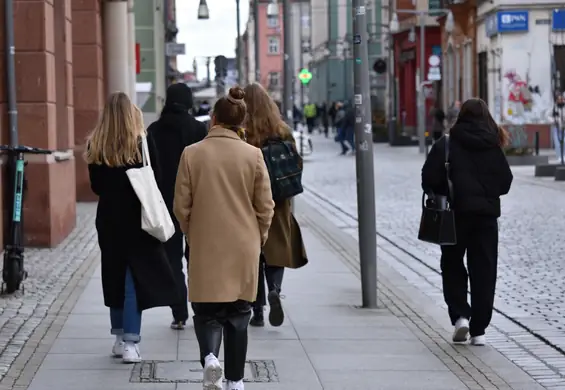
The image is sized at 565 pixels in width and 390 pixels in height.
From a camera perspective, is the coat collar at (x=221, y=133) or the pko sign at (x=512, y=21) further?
the pko sign at (x=512, y=21)

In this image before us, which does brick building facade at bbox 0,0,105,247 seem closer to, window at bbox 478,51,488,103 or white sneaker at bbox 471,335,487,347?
white sneaker at bbox 471,335,487,347

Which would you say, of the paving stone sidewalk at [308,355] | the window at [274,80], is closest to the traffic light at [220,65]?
the paving stone sidewalk at [308,355]

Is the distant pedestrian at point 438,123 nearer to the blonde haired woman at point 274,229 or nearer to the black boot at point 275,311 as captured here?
the blonde haired woman at point 274,229

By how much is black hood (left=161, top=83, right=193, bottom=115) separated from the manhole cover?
2070 millimetres

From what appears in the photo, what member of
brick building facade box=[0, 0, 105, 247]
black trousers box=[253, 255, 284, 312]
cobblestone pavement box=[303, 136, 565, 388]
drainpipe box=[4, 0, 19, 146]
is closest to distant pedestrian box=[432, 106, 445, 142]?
cobblestone pavement box=[303, 136, 565, 388]

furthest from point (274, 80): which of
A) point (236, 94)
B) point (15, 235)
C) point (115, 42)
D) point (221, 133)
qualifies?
point (221, 133)

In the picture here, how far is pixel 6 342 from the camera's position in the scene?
920 centimetres

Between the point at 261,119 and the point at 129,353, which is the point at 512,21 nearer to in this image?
the point at 261,119

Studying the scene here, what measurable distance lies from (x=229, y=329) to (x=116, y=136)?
5.82 ft

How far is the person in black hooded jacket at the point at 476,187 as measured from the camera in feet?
29.4

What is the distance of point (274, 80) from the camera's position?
14025 cm

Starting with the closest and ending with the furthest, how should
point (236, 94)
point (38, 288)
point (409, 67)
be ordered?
point (236, 94) → point (38, 288) → point (409, 67)

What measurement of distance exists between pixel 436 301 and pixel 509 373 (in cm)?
340

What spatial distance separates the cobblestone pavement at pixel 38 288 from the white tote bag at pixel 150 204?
3.94 feet
